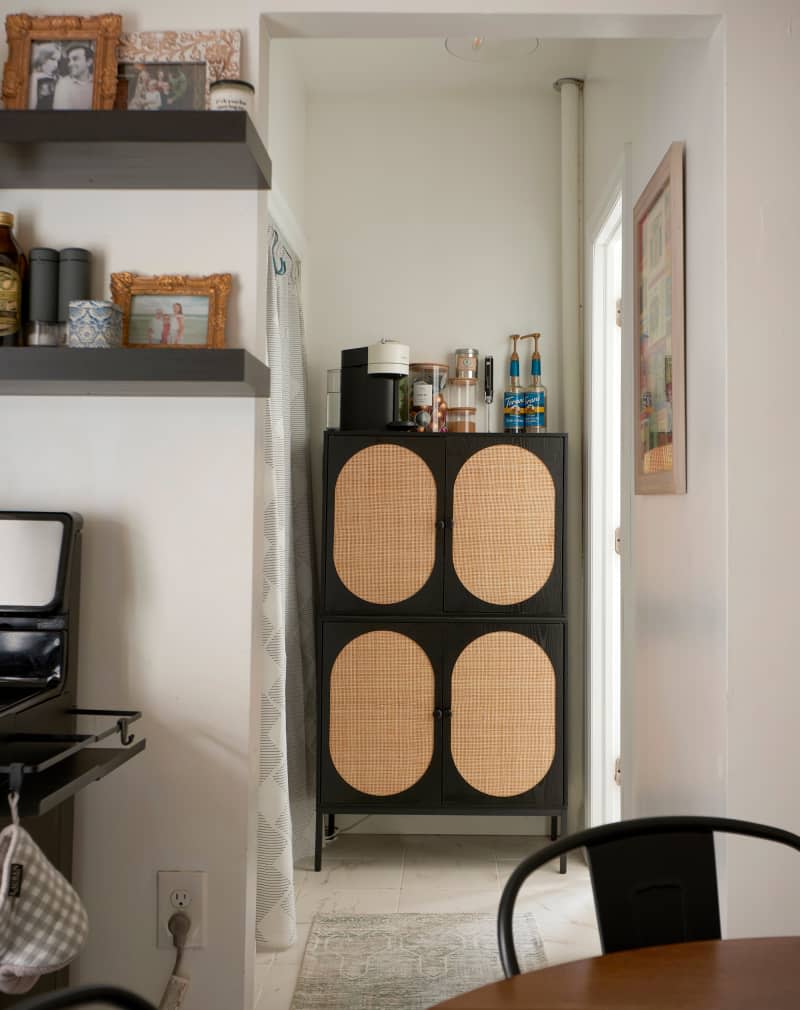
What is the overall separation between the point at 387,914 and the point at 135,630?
58.5 inches

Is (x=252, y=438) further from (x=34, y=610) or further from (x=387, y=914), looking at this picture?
(x=387, y=914)

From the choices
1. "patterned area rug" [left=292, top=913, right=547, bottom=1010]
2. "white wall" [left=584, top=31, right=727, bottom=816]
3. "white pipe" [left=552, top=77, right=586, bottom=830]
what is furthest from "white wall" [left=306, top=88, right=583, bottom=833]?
"patterned area rug" [left=292, top=913, right=547, bottom=1010]

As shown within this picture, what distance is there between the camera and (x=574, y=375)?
3.61 metres

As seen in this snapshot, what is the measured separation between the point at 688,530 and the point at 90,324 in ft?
4.07

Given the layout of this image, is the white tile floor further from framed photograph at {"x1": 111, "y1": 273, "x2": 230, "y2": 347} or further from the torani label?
framed photograph at {"x1": 111, "y1": 273, "x2": 230, "y2": 347}

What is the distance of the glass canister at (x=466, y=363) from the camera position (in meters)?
3.65

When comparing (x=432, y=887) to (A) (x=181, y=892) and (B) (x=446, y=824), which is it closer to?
(B) (x=446, y=824)

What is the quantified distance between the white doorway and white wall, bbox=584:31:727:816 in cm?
64

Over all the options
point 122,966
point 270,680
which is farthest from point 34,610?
point 270,680

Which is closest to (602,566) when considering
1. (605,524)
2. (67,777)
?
(605,524)

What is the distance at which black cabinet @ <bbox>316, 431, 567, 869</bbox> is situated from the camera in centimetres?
330

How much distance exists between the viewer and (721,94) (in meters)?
1.82

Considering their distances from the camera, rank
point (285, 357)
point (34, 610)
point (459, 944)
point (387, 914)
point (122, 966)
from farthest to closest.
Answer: point (285, 357) → point (387, 914) → point (459, 944) → point (122, 966) → point (34, 610)

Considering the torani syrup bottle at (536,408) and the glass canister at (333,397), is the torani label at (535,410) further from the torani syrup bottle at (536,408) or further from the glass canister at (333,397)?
the glass canister at (333,397)
